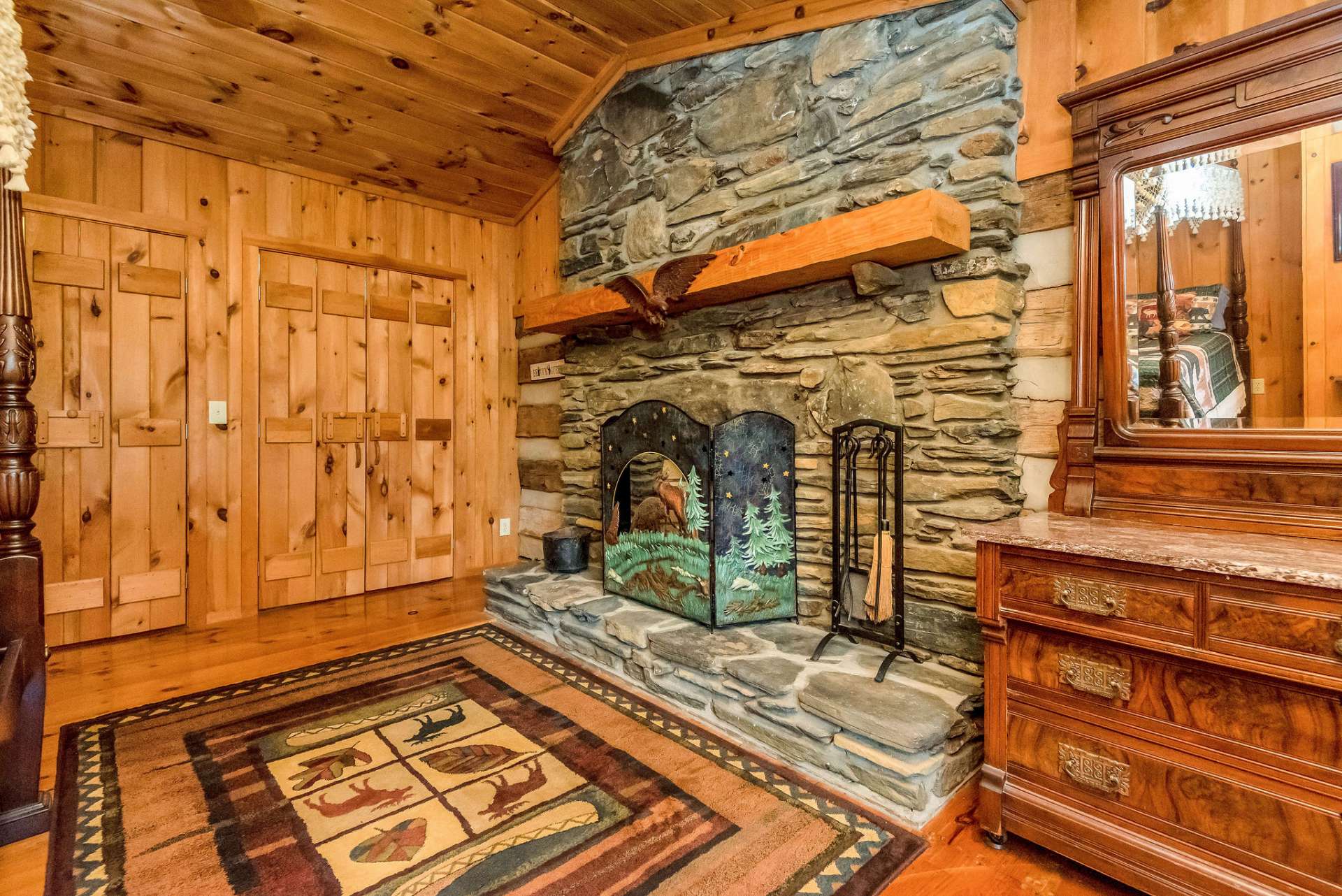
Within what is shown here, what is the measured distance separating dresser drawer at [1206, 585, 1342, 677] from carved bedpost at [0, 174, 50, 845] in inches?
104

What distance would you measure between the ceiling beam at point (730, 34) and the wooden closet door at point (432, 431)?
124cm

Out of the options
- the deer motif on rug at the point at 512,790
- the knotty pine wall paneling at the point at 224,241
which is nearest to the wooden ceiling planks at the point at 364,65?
the knotty pine wall paneling at the point at 224,241

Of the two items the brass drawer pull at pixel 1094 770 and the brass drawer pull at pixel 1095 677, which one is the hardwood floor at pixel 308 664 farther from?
the brass drawer pull at pixel 1095 677

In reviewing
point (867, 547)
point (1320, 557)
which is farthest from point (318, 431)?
point (1320, 557)

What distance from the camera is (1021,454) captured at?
6.51ft

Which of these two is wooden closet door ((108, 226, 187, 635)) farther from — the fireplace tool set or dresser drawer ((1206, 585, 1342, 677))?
dresser drawer ((1206, 585, 1342, 677))

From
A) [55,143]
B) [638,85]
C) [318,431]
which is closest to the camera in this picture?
[55,143]

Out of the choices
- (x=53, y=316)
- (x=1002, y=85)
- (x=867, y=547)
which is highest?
(x=1002, y=85)

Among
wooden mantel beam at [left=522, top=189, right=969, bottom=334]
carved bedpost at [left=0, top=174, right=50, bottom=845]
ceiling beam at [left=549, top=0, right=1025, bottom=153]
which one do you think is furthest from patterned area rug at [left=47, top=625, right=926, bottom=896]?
ceiling beam at [left=549, top=0, right=1025, bottom=153]

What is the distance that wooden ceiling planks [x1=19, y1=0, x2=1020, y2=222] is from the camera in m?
2.51

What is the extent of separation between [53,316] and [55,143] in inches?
29.7

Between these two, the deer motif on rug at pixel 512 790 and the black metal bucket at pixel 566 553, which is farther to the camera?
the black metal bucket at pixel 566 553

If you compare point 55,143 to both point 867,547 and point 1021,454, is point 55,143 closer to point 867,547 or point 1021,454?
point 867,547

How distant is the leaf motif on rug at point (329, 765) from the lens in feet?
5.92
